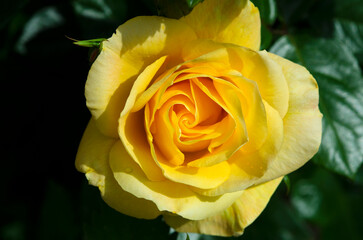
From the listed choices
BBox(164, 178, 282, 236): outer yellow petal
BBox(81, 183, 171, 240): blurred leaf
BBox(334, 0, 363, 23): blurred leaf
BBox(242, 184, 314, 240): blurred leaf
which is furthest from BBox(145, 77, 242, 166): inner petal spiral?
BBox(334, 0, 363, 23): blurred leaf

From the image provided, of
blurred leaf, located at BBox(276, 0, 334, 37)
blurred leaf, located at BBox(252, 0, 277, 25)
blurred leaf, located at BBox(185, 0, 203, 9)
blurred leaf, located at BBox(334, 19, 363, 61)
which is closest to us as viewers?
blurred leaf, located at BBox(185, 0, 203, 9)

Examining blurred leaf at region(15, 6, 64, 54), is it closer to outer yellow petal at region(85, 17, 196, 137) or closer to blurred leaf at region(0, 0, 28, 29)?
blurred leaf at region(0, 0, 28, 29)

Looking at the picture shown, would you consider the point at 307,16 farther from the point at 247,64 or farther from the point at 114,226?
the point at 114,226

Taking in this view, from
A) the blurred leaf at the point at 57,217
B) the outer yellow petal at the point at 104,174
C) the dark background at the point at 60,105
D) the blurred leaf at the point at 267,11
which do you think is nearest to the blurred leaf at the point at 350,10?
the dark background at the point at 60,105

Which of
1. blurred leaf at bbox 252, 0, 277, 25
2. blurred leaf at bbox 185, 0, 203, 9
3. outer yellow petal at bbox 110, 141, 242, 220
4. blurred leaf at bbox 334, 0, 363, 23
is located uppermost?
blurred leaf at bbox 185, 0, 203, 9

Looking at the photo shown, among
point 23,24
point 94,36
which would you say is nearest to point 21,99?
point 23,24

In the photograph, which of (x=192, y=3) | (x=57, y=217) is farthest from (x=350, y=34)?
(x=57, y=217)
